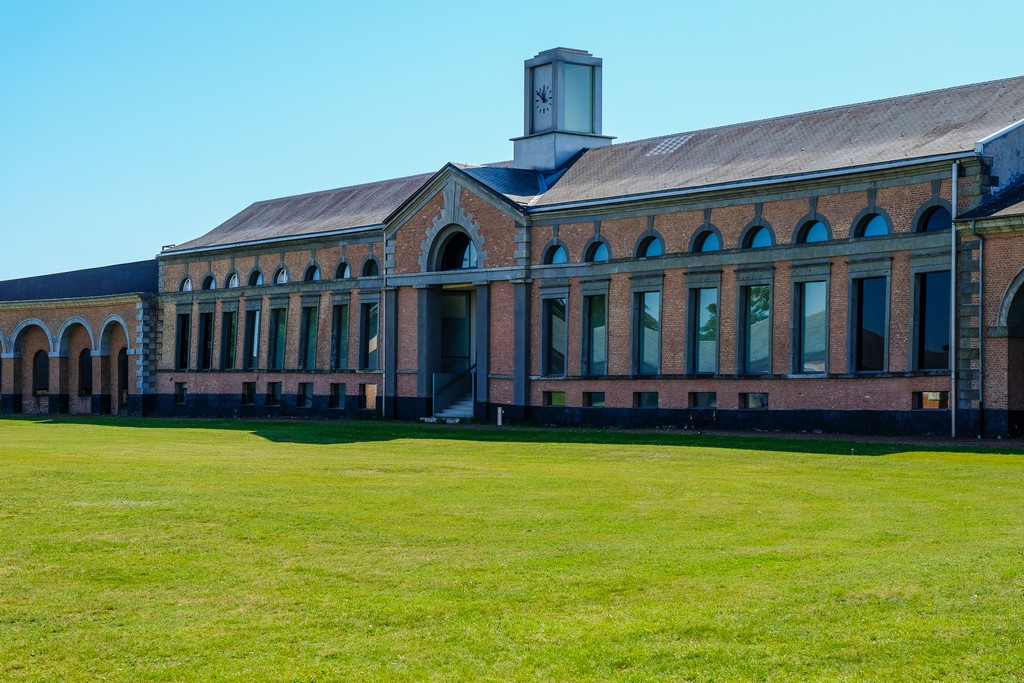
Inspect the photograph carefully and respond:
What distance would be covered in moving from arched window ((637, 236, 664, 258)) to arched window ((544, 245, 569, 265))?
10.4 ft

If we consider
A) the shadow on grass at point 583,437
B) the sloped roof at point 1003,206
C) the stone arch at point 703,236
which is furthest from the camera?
the stone arch at point 703,236

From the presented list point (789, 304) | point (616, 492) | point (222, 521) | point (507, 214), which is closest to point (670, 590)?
point (222, 521)

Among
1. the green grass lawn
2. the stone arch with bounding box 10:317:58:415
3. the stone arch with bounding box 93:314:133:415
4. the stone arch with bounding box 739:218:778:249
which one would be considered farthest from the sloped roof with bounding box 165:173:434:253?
the green grass lawn

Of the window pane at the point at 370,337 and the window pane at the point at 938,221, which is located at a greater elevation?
the window pane at the point at 938,221

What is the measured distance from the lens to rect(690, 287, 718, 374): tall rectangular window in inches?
1651

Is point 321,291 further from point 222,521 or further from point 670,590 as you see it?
point 670,590

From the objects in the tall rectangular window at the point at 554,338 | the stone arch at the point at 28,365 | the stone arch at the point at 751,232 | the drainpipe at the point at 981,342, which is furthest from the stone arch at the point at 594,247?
the stone arch at the point at 28,365

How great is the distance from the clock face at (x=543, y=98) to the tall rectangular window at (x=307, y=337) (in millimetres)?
11875

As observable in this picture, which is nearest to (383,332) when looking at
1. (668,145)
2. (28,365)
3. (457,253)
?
(457,253)

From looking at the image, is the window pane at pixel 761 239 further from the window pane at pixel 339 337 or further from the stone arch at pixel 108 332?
the stone arch at pixel 108 332

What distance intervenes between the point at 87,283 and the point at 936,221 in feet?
145

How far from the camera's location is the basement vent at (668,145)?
4680cm

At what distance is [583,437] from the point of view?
3700cm

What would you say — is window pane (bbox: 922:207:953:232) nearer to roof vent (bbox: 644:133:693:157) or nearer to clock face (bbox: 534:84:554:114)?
roof vent (bbox: 644:133:693:157)
